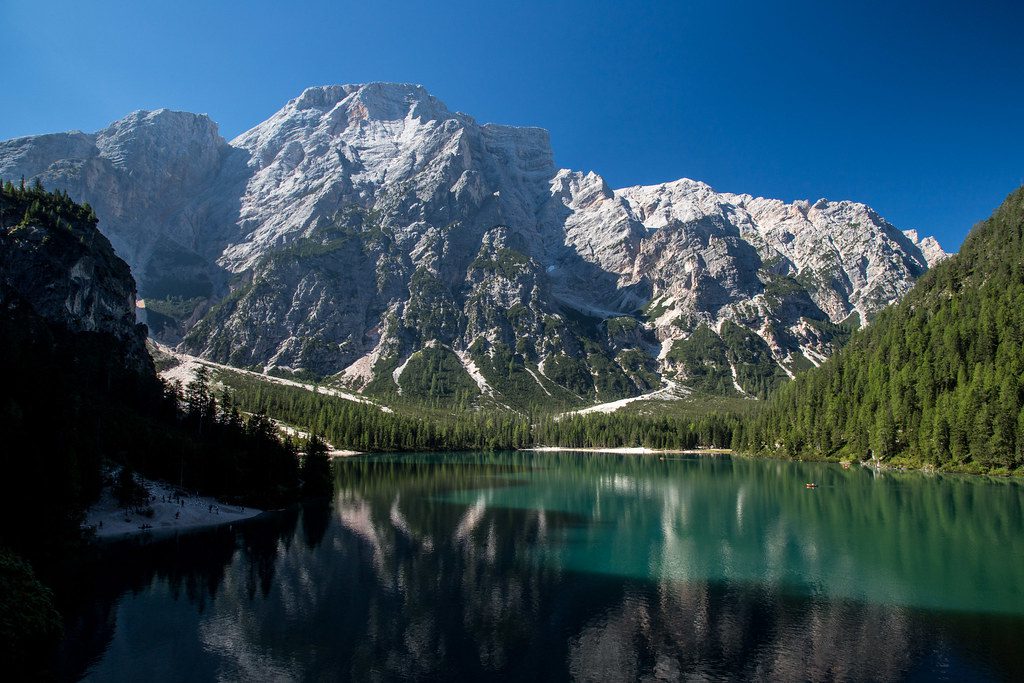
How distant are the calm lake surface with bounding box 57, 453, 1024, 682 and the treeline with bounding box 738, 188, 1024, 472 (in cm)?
3458

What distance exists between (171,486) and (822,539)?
77.5 metres

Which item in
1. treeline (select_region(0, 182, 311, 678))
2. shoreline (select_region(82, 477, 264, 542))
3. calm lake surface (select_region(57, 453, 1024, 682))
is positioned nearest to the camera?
calm lake surface (select_region(57, 453, 1024, 682))

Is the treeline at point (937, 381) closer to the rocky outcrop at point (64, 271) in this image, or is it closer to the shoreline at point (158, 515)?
the shoreline at point (158, 515)

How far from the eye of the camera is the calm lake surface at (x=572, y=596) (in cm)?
2798

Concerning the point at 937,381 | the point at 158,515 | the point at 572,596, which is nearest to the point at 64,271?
the point at 158,515

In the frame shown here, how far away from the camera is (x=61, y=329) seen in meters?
116

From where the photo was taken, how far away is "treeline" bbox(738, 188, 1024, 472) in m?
104

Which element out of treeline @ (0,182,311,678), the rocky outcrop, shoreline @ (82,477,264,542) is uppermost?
the rocky outcrop

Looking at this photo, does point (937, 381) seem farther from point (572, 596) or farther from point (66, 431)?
point (66, 431)

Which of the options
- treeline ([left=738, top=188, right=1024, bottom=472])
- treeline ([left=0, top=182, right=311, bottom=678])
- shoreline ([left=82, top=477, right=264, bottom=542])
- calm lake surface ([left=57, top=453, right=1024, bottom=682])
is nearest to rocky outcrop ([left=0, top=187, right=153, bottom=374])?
treeline ([left=0, top=182, right=311, bottom=678])

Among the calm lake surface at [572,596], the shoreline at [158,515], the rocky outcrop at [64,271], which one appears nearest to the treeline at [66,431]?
the rocky outcrop at [64,271]

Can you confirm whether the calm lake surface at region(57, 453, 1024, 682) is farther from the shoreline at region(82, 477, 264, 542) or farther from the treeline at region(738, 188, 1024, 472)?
the treeline at region(738, 188, 1024, 472)

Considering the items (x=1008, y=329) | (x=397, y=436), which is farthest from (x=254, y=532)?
(x=1008, y=329)

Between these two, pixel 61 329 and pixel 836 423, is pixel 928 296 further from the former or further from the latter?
pixel 61 329
